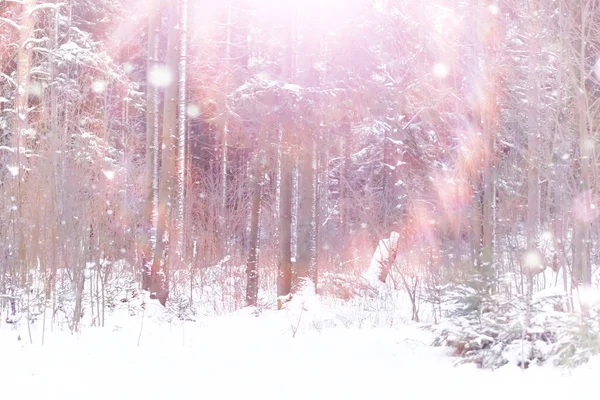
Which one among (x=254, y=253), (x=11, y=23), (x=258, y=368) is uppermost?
(x=11, y=23)

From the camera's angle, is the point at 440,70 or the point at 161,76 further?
the point at 440,70

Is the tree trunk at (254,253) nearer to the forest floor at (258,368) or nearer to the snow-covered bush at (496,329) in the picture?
the forest floor at (258,368)

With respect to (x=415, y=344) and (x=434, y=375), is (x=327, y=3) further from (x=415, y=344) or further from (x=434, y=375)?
(x=434, y=375)

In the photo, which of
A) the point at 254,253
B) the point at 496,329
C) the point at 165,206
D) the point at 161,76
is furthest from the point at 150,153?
the point at 496,329

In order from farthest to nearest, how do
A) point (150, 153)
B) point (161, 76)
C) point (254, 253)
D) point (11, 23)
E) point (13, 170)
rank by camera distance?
point (11, 23)
point (150, 153)
point (254, 253)
point (161, 76)
point (13, 170)

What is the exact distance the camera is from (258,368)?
6496 mm

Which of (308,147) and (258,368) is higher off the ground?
(308,147)

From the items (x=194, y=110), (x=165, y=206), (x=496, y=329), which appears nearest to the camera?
(x=496, y=329)

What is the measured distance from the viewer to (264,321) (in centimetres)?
1019

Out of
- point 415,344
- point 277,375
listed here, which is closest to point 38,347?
point 277,375

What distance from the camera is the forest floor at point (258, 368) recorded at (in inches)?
214

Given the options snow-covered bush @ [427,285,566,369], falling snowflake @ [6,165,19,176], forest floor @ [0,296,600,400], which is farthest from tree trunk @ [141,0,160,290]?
Answer: snow-covered bush @ [427,285,566,369]

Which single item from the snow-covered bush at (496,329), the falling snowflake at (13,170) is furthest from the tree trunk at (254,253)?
the snow-covered bush at (496,329)

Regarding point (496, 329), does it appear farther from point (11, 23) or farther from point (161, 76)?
point (11, 23)
